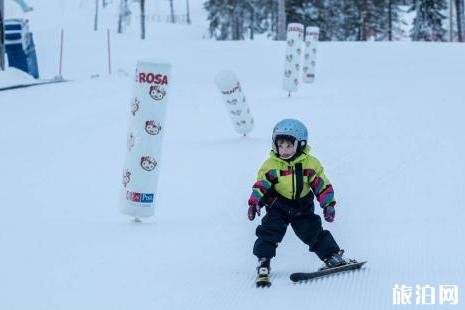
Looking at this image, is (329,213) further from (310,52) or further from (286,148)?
(310,52)

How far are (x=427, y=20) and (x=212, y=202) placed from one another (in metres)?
44.5

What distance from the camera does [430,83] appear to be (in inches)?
780

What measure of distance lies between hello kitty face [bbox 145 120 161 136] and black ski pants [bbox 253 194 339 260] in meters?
1.55

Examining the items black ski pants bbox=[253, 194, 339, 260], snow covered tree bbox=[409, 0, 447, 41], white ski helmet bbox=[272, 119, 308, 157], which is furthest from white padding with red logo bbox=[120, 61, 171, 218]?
snow covered tree bbox=[409, 0, 447, 41]

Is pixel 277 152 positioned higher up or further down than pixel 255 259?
higher up

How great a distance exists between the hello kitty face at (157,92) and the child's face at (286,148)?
1445 millimetres

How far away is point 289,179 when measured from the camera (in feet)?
17.9

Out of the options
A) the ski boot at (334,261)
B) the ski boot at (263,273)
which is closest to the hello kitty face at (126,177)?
the ski boot at (263,273)

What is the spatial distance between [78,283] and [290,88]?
12796 mm

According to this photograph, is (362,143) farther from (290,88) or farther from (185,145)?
(290,88)

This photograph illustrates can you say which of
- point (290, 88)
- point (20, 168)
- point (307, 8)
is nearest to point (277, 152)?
point (20, 168)

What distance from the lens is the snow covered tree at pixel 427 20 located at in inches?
1909

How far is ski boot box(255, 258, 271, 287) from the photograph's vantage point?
509cm

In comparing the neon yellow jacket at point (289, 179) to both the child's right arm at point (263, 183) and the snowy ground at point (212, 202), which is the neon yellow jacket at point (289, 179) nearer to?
the child's right arm at point (263, 183)
